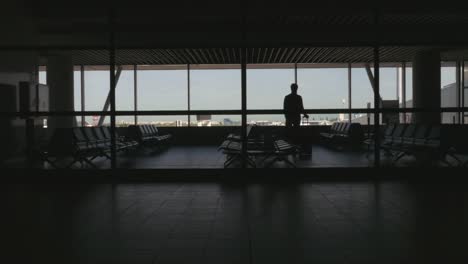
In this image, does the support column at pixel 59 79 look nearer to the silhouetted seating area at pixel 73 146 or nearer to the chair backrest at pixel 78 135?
the silhouetted seating area at pixel 73 146

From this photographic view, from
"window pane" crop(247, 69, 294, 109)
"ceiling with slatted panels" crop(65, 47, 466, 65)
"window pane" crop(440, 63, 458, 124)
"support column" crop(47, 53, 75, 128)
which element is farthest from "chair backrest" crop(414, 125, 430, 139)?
"support column" crop(47, 53, 75, 128)

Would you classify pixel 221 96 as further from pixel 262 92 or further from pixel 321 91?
pixel 321 91

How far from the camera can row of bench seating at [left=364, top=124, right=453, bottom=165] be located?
6.42 m

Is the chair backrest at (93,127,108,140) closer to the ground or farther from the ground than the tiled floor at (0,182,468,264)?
farther from the ground

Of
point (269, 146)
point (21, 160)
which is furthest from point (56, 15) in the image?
point (269, 146)

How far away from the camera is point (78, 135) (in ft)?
23.5

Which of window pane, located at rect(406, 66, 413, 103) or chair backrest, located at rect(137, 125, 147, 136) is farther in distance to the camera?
window pane, located at rect(406, 66, 413, 103)

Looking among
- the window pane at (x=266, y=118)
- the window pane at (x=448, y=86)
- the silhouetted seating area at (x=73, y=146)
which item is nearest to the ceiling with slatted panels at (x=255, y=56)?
the window pane at (x=448, y=86)

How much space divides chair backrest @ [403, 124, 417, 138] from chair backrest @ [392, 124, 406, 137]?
151 mm

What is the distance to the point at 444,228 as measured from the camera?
313cm

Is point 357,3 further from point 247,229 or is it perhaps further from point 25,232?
point 25,232

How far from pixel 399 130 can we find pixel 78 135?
6234 millimetres

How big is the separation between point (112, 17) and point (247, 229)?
4.11 meters

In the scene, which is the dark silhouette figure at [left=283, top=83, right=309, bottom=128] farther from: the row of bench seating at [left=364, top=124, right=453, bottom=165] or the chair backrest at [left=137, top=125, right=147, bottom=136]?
the chair backrest at [left=137, top=125, right=147, bottom=136]
